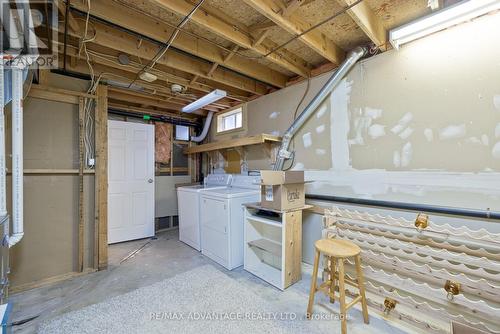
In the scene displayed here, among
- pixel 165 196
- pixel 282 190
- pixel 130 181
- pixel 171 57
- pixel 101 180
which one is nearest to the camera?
pixel 282 190

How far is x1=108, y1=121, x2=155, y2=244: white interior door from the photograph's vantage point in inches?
142

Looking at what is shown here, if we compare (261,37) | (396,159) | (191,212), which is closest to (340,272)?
(396,159)

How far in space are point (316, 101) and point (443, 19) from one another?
121 cm

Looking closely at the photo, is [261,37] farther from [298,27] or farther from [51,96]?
[51,96]

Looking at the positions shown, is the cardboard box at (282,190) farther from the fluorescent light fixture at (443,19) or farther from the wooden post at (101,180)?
the wooden post at (101,180)

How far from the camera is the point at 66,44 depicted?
6.68ft

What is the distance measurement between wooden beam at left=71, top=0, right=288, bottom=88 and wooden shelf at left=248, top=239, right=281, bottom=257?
82.6 inches

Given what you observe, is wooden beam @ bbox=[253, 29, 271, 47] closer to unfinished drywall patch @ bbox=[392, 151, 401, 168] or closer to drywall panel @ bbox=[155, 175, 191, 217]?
unfinished drywall patch @ bbox=[392, 151, 401, 168]

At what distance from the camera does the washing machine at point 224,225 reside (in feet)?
8.77

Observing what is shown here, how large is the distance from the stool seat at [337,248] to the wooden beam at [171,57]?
2.36m

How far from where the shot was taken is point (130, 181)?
3785 mm

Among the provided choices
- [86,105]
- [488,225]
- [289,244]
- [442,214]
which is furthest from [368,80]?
[86,105]

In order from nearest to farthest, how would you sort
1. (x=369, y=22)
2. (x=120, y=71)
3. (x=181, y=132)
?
(x=369, y=22) < (x=120, y=71) < (x=181, y=132)

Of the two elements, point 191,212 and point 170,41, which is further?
point 191,212
